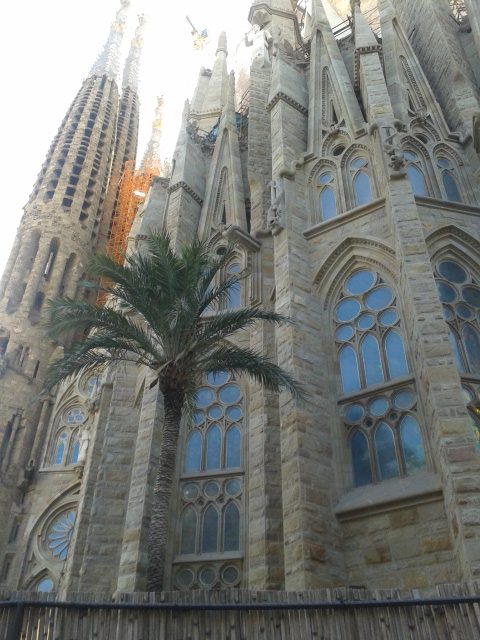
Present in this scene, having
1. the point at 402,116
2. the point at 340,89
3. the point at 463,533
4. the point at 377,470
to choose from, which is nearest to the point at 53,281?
the point at 340,89

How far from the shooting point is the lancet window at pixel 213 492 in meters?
10.6

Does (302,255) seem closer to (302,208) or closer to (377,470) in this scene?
(302,208)

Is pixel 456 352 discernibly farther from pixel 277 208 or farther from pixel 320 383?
pixel 277 208

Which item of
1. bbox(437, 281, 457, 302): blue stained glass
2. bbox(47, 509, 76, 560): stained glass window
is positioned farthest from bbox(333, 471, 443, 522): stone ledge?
bbox(47, 509, 76, 560): stained glass window

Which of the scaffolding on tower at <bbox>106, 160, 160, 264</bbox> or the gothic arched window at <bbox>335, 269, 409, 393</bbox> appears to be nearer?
the gothic arched window at <bbox>335, 269, 409, 393</bbox>

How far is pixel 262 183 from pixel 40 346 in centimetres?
1183

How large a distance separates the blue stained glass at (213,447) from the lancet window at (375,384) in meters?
2.78

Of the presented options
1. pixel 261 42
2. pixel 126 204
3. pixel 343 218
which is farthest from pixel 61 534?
pixel 126 204

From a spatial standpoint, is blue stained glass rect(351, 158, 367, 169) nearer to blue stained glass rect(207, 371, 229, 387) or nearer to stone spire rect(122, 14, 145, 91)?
blue stained glass rect(207, 371, 229, 387)

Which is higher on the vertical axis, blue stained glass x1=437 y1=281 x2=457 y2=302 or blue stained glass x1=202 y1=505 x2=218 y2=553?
blue stained glass x1=437 y1=281 x2=457 y2=302

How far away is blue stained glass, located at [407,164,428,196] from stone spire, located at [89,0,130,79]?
1345 inches

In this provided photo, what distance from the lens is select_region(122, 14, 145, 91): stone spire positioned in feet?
164

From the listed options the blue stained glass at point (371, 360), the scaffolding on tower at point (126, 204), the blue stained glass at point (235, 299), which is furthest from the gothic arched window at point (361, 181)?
the scaffolding on tower at point (126, 204)

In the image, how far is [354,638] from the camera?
16.9ft
